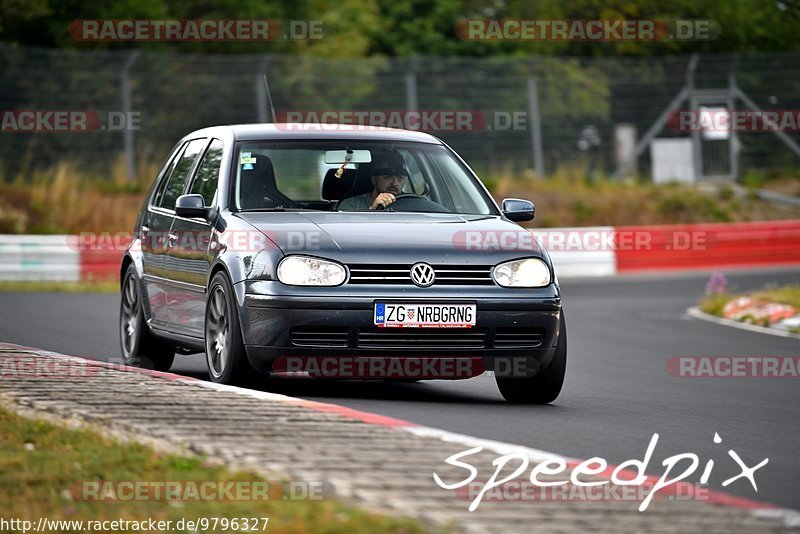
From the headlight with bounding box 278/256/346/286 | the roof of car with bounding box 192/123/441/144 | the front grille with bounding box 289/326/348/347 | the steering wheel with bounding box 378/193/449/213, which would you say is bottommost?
the front grille with bounding box 289/326/348/347

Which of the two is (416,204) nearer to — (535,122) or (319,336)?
(319,336)

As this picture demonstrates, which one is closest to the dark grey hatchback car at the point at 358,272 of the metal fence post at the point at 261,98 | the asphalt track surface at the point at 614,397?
the asphalt track surface at the point at 614,397

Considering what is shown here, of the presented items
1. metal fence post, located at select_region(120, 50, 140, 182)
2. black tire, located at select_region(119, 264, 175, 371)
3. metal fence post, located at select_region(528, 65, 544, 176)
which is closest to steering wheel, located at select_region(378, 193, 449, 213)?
black tire, located at select_region(119, 264, 175, 371)

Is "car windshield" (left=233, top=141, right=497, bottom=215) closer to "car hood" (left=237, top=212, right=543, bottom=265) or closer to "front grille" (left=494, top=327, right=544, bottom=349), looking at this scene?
"car hood" (left=237, top=212, right=543, bottom=265)

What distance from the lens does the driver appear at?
1064cm

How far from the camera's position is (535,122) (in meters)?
33.8

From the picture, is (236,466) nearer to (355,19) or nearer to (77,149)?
(77,149)

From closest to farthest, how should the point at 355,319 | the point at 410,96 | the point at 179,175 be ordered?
the point at 355,319 < the point at 179,175 < the point at 410,96

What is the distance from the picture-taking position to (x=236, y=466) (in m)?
6.35

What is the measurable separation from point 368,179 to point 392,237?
50.8 inches

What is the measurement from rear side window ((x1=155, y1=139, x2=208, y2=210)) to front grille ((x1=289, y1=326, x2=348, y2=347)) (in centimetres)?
243

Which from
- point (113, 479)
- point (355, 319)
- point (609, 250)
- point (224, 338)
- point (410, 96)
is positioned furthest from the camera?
point (410, 96)

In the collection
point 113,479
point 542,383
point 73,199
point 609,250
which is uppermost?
point 113,479

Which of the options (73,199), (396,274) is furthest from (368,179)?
(73,199)
